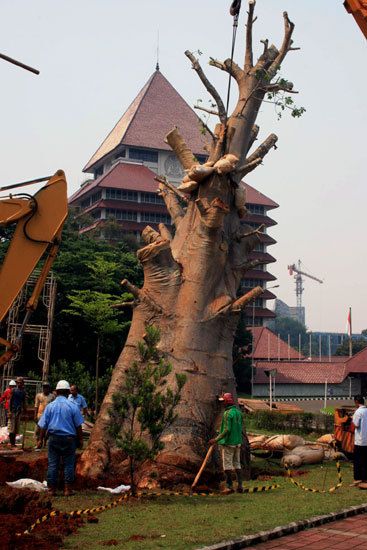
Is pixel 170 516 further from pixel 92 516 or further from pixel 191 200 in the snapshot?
pixel 191 200

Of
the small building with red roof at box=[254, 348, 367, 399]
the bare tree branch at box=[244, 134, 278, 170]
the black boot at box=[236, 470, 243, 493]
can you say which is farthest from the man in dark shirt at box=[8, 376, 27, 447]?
the small building with red roof at box=[254, 348, 367, 399]

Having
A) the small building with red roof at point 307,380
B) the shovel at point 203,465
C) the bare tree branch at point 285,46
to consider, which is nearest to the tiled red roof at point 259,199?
the small building with red roof at point 307,380

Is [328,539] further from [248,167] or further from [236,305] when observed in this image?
[248,167]

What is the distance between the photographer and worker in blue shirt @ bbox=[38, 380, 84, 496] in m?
9.39

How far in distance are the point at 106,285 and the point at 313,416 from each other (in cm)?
1618

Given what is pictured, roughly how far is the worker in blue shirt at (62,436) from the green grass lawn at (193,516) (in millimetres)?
325

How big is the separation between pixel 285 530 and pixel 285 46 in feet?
37.0

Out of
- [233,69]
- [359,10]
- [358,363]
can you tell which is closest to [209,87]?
[233,69]

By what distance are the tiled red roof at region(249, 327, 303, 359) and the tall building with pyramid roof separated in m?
7.29

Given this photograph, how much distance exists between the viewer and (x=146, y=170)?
78875 millimetres

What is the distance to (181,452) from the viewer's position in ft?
37.0

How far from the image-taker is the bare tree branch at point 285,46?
15455 millimetres

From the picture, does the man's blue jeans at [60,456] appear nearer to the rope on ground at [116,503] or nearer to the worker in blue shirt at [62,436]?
the worker in blue shirt at [62,436]

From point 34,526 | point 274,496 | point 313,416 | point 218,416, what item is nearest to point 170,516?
point 34,526
